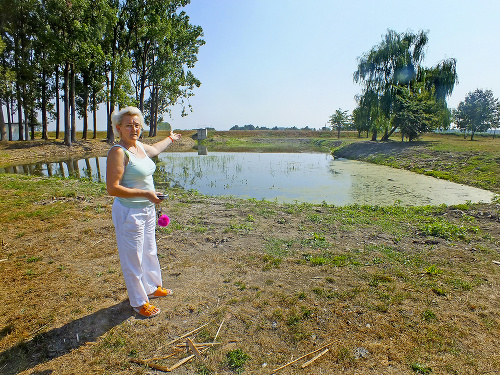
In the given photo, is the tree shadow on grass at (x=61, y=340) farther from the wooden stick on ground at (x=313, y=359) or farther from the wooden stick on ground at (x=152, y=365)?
the wooden stick on ground at (x=313, y=359)

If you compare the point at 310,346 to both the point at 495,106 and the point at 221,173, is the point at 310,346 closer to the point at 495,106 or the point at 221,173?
the point at 221,173

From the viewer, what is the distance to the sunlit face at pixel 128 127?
3.04 metres

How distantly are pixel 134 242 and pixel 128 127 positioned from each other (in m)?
1.13

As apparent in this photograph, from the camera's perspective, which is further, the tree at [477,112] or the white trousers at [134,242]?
the tree at [477,112]

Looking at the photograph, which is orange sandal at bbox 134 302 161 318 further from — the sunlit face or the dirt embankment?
the dirt embankment

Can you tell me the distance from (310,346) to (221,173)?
1391cm

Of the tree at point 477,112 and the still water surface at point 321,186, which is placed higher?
the tree at point 477,112

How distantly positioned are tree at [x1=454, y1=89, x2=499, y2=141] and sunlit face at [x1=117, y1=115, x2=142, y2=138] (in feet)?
166

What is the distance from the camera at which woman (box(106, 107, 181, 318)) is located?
2881 millimetres

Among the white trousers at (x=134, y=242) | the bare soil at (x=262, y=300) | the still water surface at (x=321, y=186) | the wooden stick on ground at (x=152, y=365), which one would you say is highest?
the white trousers at (x=134, y=242)

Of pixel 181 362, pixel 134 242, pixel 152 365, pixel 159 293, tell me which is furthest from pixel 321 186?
pixel 152 365

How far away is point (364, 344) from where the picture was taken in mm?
2986

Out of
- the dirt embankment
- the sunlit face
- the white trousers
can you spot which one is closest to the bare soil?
the white trousers

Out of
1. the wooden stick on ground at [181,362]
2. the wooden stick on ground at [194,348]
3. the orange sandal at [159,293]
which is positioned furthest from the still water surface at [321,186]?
the wooden stick on ground at [181,362]
